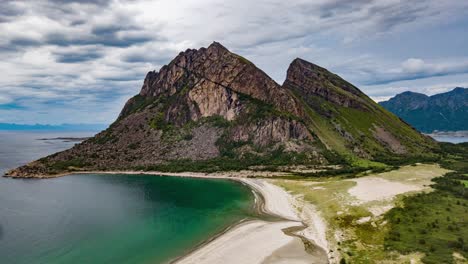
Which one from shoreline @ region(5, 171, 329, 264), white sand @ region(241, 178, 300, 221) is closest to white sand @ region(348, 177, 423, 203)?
white sand @ region(241, 178, 300, 221)

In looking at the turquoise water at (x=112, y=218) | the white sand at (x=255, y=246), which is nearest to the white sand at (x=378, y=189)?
the white sand at (x=255, y=246)

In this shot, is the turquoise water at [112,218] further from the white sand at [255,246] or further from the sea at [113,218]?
the white sand at [255,246]

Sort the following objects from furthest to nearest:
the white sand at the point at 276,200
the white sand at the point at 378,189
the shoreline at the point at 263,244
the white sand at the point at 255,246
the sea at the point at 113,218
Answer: the white sand at the point at 276,200 < the white sand at the point at 378,189 < the sea at the point at 113,218 < the shoreline at the point at 263,244 < the white sand at the point at 255,246

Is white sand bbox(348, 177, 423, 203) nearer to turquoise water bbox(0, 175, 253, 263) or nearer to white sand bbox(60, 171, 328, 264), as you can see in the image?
white sand bbox(60, 171, 328, 264)

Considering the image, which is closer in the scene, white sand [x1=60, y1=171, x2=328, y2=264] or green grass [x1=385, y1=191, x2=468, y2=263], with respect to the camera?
green grass [x1=385, y1=191, x2=468, y2=263]

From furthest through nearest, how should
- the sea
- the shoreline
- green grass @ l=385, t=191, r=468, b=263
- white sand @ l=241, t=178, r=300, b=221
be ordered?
white sand @ l=241, t=178, r=300, b=221 → the sea → the shoreline → green grass @ l=385, t=191, r=468, b=263

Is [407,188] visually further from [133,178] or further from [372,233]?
[133,178]

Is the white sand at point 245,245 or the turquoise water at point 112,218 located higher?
the turquoise water at point 112,218

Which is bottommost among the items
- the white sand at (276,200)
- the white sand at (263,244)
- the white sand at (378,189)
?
the white sand at (263,244)
